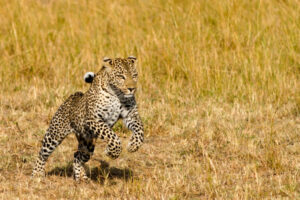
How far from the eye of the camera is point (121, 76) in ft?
22.7

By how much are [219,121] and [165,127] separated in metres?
0.71

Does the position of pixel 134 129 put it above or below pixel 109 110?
below

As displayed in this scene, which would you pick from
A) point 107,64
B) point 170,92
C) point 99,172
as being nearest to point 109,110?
point 107,64

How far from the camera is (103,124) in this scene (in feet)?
22.2

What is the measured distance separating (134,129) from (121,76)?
1.82ft

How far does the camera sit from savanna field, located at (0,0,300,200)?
702 cm

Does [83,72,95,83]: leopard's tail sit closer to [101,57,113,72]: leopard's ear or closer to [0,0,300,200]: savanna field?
[101,57,113,72]: leopard's ear

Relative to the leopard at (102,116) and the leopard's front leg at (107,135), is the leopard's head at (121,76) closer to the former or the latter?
the leopard at (102,116)

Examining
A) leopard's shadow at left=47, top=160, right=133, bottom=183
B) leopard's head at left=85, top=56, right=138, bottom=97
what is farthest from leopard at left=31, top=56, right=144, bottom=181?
leopard's shadow at left=47, top=160, right=133, bottom=183

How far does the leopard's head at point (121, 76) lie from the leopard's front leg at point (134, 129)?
0.68ft

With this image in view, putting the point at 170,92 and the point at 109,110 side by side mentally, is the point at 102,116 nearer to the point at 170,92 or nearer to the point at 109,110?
the point at 109,110

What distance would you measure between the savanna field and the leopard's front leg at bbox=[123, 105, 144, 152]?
351mm

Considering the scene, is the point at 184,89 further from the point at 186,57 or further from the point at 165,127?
the point at 165,127

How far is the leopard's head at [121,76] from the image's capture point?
22.4 feet
